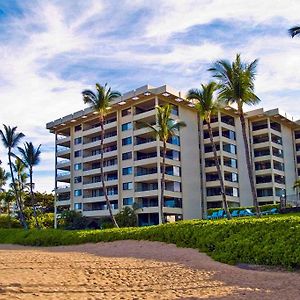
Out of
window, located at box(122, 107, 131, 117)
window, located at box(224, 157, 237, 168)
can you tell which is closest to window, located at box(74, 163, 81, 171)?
window, located at box(122, 107, 131, 117)

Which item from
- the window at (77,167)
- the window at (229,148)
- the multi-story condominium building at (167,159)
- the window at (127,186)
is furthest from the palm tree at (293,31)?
the window at (77,167)

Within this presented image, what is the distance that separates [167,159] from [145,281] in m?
40.5

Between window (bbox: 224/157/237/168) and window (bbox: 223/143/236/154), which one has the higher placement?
window (bbox: 223/143/236/154)

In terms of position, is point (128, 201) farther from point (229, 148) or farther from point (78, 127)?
point (78, 127)

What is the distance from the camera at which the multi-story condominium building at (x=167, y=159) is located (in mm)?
54375

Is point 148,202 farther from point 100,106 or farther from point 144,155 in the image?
point 100,106

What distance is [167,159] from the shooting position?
5375cm

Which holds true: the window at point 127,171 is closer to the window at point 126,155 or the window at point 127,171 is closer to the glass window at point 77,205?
the window at point 126,155

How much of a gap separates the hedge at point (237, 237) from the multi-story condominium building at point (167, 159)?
24.8m

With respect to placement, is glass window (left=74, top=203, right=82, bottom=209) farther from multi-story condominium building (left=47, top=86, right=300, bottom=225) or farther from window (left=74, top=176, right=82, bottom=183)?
window (left=74, top=176, right=82, bottom=183)

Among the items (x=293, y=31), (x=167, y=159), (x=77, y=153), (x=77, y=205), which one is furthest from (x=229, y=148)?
(x=293, y=31)

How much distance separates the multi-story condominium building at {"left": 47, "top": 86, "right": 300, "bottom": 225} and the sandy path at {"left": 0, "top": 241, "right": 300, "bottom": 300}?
3375 cm

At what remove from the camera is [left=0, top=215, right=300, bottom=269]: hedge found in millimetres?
16578

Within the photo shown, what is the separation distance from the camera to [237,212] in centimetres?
4841
